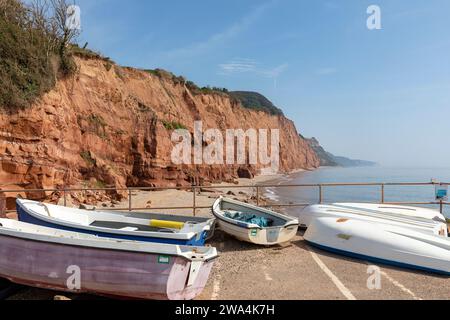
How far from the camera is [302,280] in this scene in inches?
219

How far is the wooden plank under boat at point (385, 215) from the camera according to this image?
24.8 ft

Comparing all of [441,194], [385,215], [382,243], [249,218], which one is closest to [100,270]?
[249,218]

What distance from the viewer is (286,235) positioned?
756cm

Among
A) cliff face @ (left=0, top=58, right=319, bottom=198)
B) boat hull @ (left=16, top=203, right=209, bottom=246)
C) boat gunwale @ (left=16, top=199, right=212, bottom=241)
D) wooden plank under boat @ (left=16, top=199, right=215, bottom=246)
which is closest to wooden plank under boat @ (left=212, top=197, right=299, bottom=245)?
wooden plank under boat @ (left=16, top=199, right=215, bottom=246)

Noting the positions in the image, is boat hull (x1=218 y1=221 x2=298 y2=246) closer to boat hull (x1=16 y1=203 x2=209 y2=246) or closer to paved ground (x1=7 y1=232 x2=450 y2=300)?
paved ground (x1=7 y1=232 x2=450 y2=300)

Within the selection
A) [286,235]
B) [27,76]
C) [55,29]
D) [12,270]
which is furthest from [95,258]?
[55,29]

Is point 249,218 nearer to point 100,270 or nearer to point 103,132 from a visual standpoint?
point 100,270

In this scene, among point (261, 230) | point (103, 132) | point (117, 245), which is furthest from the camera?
point (103, 132)

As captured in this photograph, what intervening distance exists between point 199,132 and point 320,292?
130ft

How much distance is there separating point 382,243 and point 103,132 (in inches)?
846

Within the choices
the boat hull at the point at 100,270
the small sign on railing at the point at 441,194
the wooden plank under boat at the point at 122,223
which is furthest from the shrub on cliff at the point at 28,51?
the small sign on railing at the point at 441,194

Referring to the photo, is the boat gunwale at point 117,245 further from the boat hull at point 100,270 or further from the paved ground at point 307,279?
the paved ground at point 307,279

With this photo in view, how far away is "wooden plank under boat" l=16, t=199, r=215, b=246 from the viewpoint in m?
5.97
